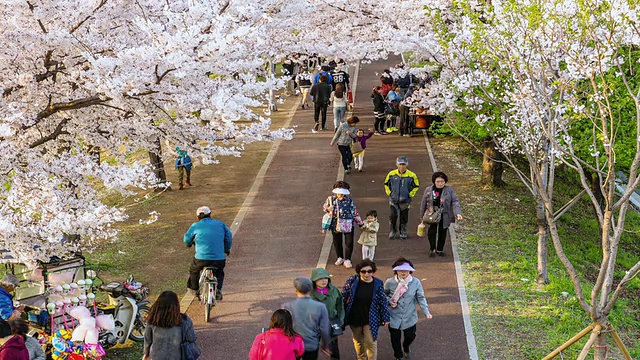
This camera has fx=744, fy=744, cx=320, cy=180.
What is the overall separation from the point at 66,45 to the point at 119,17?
1.56 meters

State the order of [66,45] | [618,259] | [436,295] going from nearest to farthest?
[66,45] < [436,295] < [618,259]

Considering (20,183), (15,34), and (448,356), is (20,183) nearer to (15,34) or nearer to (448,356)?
(15,34)

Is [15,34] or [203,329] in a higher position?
[15,34]

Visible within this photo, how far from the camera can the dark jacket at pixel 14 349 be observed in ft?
25.9

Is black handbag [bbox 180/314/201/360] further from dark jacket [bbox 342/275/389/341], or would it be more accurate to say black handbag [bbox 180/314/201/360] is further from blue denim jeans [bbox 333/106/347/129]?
blue denim jeans [bbox 333/106/347/129]

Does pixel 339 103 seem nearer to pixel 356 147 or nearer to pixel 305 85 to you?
pixel 356 147

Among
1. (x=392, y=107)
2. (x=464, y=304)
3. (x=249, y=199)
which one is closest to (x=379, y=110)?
→ (x=392, y=107)

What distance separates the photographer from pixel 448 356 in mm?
10219

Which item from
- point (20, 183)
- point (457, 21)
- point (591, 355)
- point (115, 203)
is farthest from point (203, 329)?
point (457, 21)

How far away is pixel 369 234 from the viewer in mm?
12945

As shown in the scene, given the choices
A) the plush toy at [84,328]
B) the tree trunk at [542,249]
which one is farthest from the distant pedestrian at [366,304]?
the tree trunk at [542,249]

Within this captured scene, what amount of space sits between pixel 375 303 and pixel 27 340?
417cm

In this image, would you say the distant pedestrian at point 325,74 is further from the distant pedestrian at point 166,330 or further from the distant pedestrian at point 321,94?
the distant pedestrian at point 166,330

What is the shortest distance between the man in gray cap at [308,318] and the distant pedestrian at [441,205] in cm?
528
